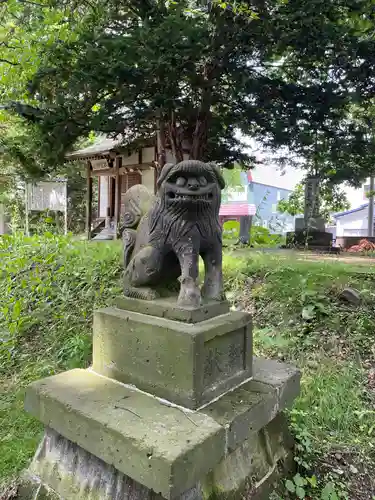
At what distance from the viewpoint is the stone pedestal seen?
1406 millimetres

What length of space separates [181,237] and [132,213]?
528 mm

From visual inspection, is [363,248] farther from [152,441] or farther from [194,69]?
[152,441]

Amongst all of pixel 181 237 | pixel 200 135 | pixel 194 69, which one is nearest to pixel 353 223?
pixel 200 135

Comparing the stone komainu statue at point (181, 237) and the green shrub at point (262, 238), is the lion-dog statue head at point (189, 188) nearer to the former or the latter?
the stone komainu statue at point (181, 237)

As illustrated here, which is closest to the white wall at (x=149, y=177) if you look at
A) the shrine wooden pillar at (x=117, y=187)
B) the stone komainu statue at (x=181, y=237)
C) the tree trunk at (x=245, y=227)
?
the shrine wooden pillar at (x=117, y=187)

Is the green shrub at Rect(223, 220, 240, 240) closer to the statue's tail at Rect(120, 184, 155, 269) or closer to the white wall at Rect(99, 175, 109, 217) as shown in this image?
the white wall at Rect(99, 175, 109, 217)

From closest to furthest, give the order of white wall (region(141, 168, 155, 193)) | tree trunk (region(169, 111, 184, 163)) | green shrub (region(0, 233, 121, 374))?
green shrub (region(0, 233, 121, 374)), tree trunk (region(169, 111, 184, 163)), white wall (region(141, 168, 155, 193))

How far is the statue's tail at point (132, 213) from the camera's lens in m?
2.12

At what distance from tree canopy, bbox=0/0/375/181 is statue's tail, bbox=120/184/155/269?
2.85m

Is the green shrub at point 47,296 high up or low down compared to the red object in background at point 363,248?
down

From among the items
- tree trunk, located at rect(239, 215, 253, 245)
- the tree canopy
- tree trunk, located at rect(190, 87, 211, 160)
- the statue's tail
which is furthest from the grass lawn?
tree trunk, located at rect(239, 215, 253, 245)

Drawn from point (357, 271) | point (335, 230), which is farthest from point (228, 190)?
point (357, 271)

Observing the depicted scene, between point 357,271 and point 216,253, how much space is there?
2864mm

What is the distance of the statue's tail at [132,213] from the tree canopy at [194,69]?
9.34 feet
